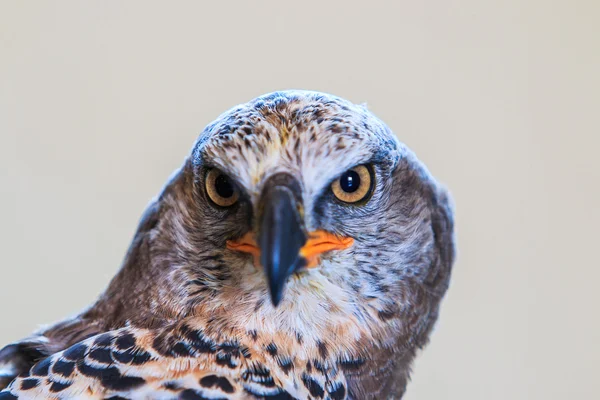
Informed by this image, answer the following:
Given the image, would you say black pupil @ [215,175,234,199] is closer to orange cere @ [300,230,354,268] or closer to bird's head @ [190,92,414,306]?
bird's head @ [190,92,414,306]

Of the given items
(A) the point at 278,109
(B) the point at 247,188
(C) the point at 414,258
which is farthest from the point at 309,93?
(C) the point at 414,258

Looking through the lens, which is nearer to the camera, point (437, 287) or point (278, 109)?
point (278, 109)

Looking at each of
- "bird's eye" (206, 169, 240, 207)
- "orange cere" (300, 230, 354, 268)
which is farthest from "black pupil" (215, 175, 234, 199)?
"orange cere" (300, 230, 354, 268)

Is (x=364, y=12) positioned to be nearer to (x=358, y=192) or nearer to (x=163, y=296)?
(x=358, y=192)

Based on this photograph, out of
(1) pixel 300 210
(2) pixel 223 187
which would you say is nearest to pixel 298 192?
(1) pixel 300 210

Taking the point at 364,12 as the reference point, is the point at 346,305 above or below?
below

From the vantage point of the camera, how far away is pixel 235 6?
70.9 inches

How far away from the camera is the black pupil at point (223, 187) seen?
90cm

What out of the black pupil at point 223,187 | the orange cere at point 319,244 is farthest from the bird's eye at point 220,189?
the orange cere at point 319,244

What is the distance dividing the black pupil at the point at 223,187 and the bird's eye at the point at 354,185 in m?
0.14

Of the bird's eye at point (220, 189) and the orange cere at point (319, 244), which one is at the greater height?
A: the bird's eye at point (220, 189)

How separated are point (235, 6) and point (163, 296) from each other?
109cm

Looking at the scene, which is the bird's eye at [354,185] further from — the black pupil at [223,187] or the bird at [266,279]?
the black pupil at [223,187]

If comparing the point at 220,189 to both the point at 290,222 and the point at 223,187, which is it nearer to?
the point at 223,187
